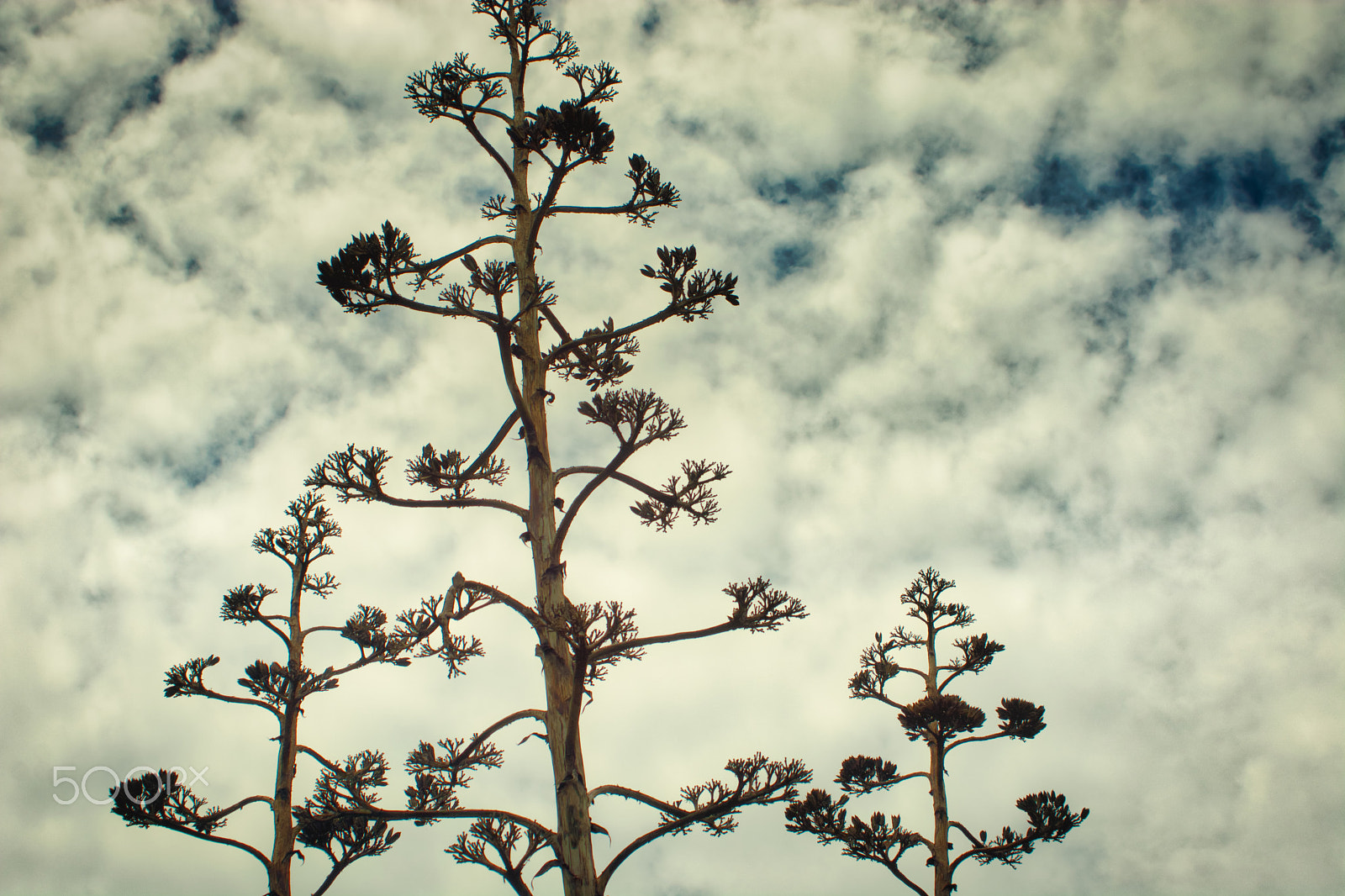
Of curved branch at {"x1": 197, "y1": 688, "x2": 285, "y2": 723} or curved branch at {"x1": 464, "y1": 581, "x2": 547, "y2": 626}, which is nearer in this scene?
curved branch at {"x1": 464, "y1": 581, "x2": 547, "y2": 626}

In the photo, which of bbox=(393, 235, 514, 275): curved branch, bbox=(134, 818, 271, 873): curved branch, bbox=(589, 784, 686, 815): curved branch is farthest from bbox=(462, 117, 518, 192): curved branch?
bbox=(134, 818, 271, 873): curved branch

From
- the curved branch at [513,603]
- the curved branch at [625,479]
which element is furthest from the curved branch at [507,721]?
the curved branch at [625,479]

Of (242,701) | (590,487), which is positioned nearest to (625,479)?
(590,487)

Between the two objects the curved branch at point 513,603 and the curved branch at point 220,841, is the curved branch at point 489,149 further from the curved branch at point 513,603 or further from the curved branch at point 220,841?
the curved branch at point 220,841

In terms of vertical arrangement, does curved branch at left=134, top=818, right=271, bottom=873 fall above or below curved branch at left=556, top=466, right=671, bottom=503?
below

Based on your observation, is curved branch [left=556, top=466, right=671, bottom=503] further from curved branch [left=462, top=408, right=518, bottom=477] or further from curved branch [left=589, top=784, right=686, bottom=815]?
curved branch [left=589, top=784, right=686, bottom=815]

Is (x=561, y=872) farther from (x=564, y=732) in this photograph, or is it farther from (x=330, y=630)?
(x=330, y=630)

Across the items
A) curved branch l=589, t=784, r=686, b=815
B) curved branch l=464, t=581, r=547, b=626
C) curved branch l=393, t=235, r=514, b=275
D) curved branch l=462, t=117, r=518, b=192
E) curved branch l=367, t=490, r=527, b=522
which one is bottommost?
curved branch l=589, t=784, r=686, b=815

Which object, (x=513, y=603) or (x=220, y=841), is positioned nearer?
(x=513, y=603)

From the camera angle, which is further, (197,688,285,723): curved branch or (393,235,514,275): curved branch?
(197,688,285,723): curved branch

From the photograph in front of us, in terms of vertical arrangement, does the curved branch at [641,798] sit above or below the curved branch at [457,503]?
below

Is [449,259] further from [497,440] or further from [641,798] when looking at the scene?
[641,798]

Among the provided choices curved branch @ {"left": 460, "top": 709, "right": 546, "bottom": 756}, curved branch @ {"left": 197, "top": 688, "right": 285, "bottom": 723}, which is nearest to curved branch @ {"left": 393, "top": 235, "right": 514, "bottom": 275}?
curved branch @ {"left": 460, "top": 709, "right": 546, "bottom": 756}

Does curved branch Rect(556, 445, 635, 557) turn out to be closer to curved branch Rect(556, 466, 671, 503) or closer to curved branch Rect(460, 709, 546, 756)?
curved branch Rect(556, 466, 671, 503)
